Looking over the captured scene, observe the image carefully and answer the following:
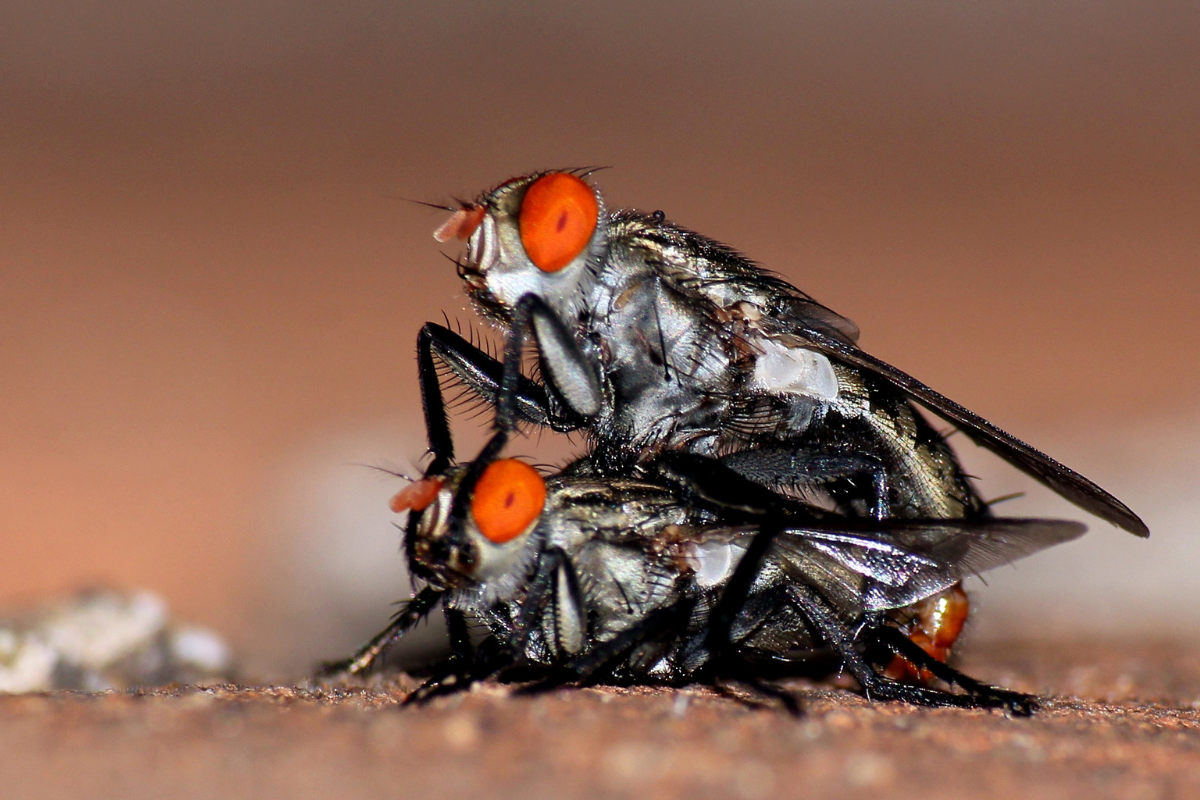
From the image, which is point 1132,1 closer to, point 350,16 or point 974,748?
point 350,16

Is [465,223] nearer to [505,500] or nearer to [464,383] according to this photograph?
[464,383]

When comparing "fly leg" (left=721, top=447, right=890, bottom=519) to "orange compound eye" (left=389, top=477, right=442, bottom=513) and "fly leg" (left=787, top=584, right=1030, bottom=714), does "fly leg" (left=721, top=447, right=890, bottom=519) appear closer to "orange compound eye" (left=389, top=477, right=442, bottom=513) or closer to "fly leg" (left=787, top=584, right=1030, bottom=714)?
"fly leg" (left=787, top=584, right=1030, bottom=714)

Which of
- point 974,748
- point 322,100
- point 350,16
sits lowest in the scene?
point 974,748

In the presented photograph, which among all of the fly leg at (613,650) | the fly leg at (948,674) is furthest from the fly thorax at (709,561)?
the fly leg at (948,674)

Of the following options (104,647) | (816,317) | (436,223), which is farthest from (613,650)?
(436,223)

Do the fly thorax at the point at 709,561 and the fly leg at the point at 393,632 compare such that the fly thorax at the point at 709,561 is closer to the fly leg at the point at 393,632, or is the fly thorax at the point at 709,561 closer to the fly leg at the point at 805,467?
the fly leg at the point at 805,467

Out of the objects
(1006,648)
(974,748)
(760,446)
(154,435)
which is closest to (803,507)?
(760,446)
